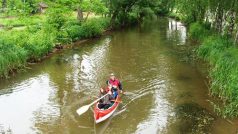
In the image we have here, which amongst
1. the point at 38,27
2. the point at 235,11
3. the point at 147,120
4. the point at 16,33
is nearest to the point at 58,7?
the point at 38,27

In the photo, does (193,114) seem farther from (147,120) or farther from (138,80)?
(138,80)

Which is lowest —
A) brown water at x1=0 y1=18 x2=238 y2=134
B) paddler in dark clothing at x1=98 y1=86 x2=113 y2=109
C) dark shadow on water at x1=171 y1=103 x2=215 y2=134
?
dark shadow on water at x1=171 y1=103 x2=215 y2=134

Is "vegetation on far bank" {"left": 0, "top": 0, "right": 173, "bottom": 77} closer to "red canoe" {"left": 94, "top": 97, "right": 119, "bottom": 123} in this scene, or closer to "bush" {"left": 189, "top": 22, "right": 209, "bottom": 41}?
"red canoe" {"left": 94, "top": 97, "right": 119, "bottom": 123}

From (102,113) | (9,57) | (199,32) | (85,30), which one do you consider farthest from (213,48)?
(85,30)

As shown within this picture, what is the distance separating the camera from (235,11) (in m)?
26.2

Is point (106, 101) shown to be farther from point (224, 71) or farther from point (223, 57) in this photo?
point (223, 57)

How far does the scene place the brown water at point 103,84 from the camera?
17031 mm

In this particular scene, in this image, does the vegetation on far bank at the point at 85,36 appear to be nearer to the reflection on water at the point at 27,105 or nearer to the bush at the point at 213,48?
the bush at the point at 213,48

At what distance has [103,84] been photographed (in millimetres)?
23828

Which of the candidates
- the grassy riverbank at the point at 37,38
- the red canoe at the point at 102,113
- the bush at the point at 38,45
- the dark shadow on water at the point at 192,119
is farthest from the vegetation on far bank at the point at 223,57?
the bush at the point at 38,45

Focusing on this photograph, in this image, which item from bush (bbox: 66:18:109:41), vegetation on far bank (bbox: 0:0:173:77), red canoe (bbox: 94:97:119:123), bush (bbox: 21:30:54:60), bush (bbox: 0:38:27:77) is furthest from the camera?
bush (bbox: 66:18:109:41)

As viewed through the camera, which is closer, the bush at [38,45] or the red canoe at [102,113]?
the red canoe at [102,113]

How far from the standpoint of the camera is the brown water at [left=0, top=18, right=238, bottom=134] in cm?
1703

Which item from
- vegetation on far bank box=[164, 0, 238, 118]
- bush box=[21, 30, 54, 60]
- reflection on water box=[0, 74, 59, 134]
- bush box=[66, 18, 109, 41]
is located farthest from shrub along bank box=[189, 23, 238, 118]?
bush box=[66, 18, 109, 41]
